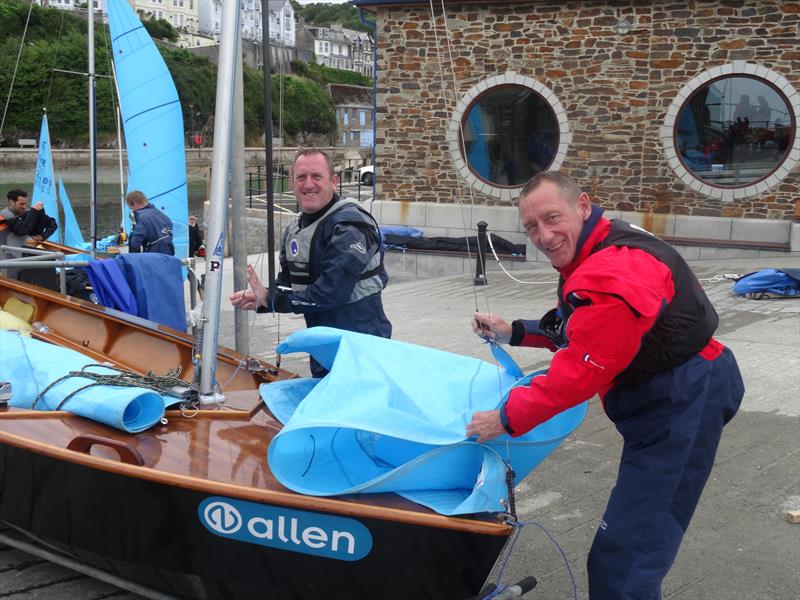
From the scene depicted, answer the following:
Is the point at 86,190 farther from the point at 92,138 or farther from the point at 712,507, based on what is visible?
the point at 712,507

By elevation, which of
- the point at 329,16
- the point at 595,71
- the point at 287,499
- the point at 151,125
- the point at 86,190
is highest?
the point at 329,16

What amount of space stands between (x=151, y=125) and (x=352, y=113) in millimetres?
71668

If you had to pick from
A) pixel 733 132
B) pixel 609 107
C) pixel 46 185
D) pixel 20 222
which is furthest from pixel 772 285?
pixel 46 185

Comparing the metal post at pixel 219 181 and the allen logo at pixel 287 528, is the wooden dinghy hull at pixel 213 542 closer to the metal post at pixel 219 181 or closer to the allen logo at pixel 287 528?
the allen logo at pixel 287 528

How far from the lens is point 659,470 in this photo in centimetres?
252

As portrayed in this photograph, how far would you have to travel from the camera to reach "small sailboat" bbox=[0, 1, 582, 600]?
265 centimetres

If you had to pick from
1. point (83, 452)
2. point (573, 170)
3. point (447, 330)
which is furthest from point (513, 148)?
point (83, 452)

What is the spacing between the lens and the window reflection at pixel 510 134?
13.7m

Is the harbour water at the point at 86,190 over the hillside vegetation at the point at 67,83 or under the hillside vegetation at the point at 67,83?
under

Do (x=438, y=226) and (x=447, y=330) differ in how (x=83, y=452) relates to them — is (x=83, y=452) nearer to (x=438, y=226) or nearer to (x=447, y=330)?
(x=447, y=330)

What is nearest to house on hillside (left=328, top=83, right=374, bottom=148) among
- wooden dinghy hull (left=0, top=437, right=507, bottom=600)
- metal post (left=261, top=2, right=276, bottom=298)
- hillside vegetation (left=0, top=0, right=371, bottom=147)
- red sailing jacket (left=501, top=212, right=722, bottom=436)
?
hillside vegetation (left=0, top=0, right=371, bottom=147)

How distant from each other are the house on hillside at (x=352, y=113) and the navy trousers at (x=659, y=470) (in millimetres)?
76653

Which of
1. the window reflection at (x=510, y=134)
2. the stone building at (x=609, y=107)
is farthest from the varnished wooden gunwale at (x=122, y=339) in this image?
the window reflection at (x=510, y=134)

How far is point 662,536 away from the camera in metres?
2.53
